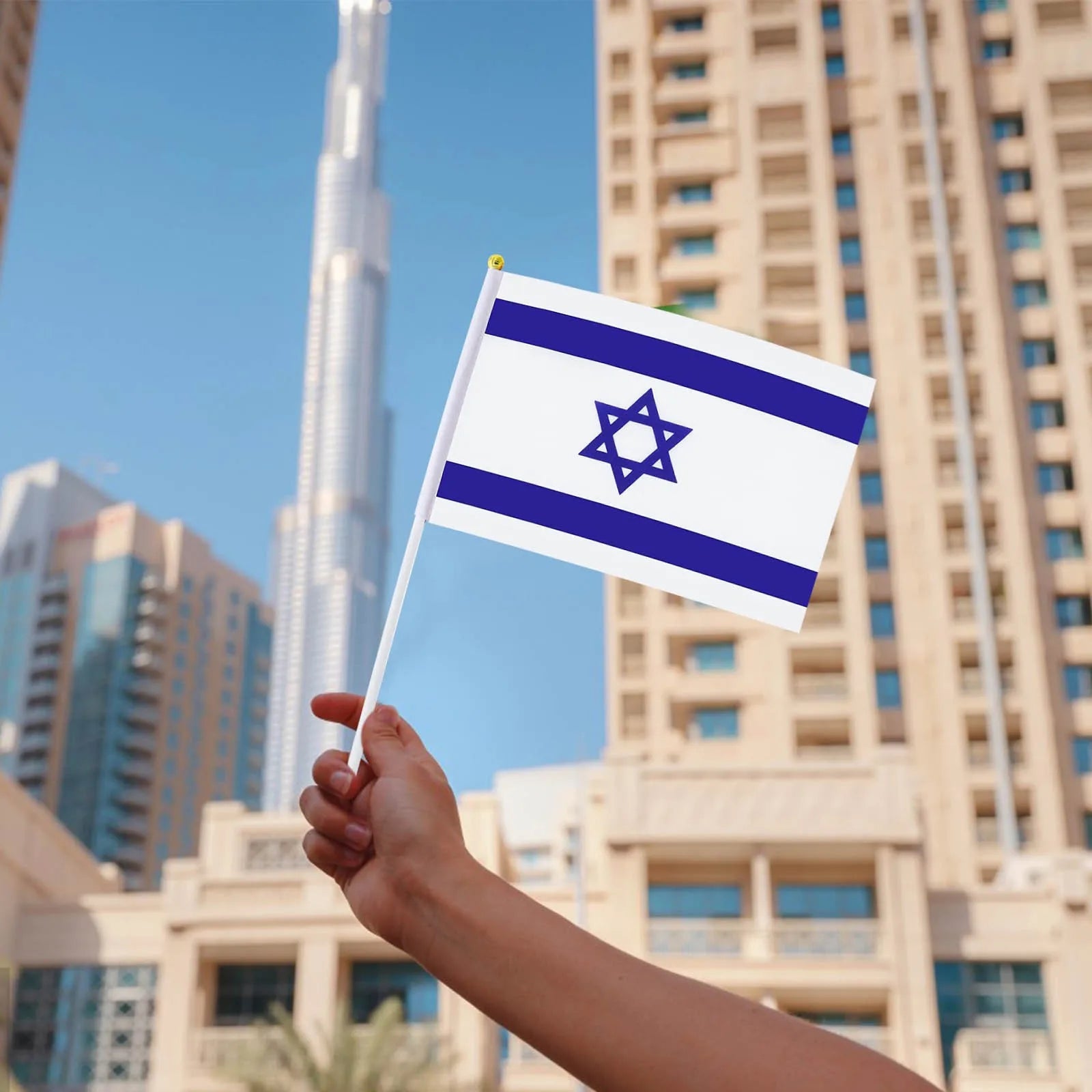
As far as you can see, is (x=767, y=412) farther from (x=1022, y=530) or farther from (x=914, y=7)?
(x=914, y=7)

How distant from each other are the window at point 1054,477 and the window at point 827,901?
2190 centimetres

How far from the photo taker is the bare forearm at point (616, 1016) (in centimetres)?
238

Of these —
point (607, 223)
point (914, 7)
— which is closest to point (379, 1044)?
point (607, 223)

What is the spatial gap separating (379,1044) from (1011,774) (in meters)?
24.5

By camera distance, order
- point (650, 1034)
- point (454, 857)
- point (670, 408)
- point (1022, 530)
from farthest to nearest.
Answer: point (1022, 530) → point (670, 408) → point (454, 857) → point (650, 1034)

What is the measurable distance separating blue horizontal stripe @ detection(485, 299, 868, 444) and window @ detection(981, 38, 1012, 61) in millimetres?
59375

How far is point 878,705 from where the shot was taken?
160 feet

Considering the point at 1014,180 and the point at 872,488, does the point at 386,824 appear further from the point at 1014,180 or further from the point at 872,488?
the point at 1014,180

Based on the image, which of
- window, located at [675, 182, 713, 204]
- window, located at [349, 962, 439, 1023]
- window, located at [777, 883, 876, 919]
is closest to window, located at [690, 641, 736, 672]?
window, located at [777, 883, 876, 919]

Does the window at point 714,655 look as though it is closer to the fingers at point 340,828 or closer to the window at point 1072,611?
the window at point 1072,611

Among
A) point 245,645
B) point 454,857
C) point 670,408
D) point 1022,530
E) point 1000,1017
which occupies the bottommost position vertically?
point 454,857

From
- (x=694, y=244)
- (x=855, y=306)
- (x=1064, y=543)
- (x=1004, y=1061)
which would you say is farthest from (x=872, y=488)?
(x=1004, y=1061)

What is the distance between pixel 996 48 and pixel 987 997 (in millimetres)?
39668

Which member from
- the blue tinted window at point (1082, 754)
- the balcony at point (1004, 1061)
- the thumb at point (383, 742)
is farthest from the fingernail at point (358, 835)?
the blue tinted window at point (1082, 754)
